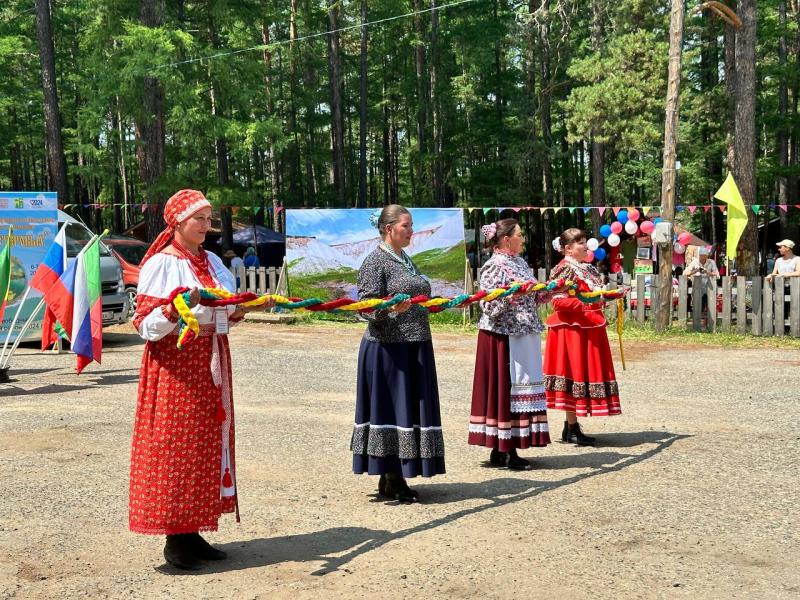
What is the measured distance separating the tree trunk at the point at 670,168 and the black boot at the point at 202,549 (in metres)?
12.6

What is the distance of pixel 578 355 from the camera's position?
752cm

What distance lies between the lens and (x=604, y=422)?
862cm

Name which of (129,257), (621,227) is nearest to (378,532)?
(621,227)

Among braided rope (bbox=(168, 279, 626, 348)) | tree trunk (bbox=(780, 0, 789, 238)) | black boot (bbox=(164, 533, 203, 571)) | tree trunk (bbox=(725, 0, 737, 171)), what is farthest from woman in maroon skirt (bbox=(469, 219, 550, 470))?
tree trunk (bbox=(780, 0, 789, 238))

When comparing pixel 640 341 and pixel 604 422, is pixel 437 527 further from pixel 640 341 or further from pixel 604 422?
pixel 640 341

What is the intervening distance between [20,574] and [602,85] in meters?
23.5

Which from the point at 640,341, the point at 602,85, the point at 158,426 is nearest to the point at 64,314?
the point at 158,426

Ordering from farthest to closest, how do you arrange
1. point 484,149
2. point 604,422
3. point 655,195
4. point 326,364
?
point 484,149 < point 655,195 < point 326,364 < point 604,422

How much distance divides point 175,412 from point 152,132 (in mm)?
19785

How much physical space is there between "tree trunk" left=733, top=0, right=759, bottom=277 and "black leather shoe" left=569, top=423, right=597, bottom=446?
12651 mm

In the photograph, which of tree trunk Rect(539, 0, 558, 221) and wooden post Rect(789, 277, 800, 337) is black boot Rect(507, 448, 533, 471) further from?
tree trunk Rect(539, 0, 558, 221)

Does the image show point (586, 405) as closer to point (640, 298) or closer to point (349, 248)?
point (640, 298)

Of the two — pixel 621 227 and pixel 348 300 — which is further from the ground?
pixel 621 227

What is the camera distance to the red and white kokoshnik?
14.4 ft
